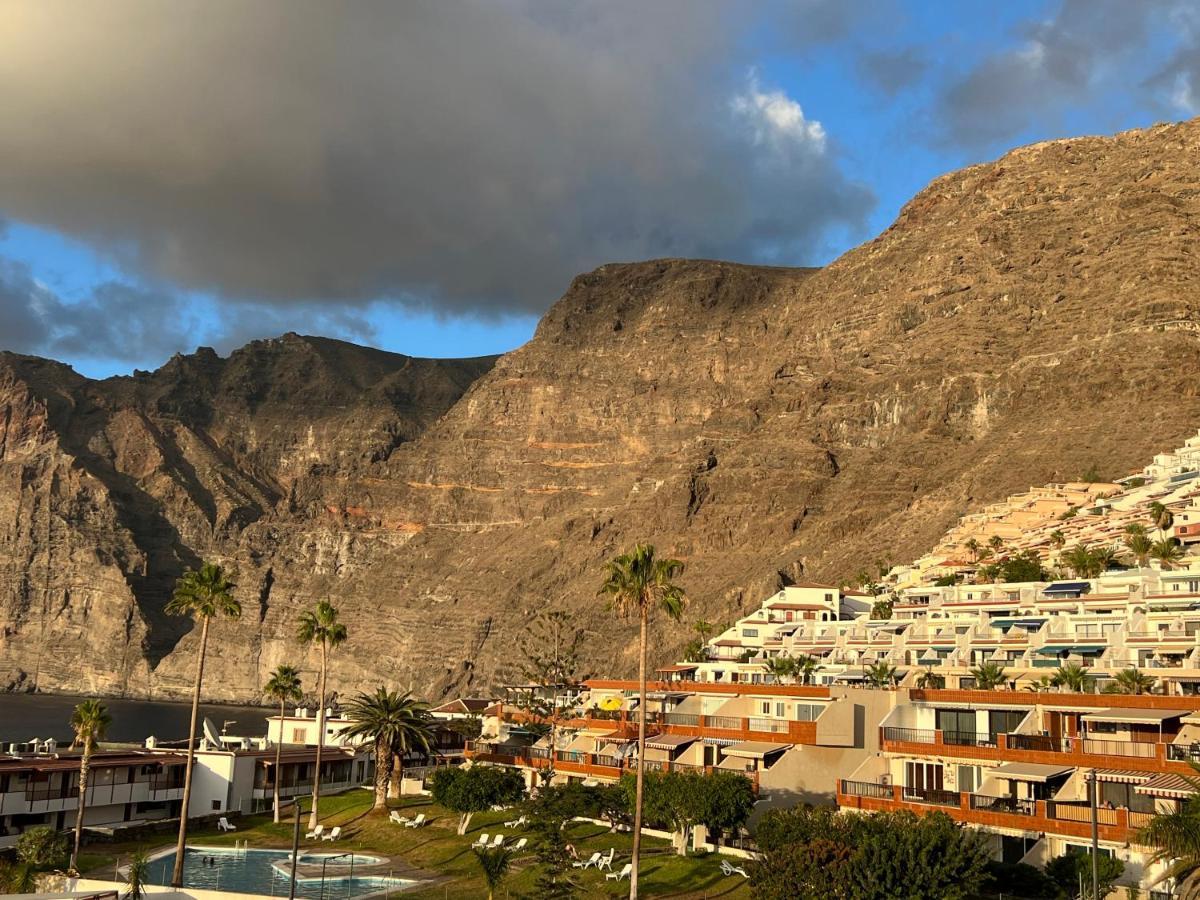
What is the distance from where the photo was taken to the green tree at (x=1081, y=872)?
5084 cm

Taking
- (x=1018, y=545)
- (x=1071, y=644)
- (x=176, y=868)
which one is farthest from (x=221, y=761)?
(x=1018, y=545)

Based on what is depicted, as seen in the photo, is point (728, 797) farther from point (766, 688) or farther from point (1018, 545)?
point (1018, 545)

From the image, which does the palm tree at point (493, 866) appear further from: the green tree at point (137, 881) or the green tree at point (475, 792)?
the green tree at point (475, 792)

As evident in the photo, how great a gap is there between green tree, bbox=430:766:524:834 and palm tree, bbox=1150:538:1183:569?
213 feet

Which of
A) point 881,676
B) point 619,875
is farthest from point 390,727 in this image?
point 619,875

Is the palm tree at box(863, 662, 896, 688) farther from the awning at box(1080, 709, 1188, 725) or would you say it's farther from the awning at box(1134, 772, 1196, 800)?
the awning at box(1134, 772, 1196, 800)

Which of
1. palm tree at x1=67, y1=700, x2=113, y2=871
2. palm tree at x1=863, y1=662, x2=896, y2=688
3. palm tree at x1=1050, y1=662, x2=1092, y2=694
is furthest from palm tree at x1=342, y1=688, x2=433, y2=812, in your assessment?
palm tree at x1=1050, y1=662, x2=1092, y2=694

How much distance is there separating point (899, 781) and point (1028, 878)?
13863mm

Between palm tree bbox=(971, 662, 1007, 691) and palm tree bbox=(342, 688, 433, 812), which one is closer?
palm tree bbox=(971, 662, 1007, 691)

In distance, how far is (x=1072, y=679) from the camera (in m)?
73.9

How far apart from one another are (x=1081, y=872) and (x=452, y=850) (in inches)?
1500

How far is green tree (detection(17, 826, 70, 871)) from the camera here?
224 feet

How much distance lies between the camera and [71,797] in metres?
89.6

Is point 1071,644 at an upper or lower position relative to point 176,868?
upper
